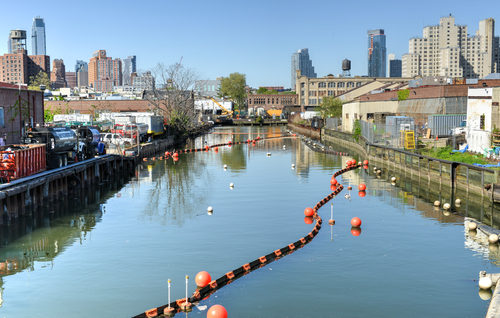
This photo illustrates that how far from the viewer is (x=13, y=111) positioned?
154 feet

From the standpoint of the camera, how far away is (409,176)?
44.2 meters

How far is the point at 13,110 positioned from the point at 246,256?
34.7 metres

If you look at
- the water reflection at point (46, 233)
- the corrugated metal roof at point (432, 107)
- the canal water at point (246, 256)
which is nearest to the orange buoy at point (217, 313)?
the canal water at point (246, 256)

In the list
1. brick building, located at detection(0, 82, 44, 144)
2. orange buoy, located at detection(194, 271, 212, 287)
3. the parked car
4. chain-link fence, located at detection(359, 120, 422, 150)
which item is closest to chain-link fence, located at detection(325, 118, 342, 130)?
chain-link fence, located at detection(359, 120, 422, 150)

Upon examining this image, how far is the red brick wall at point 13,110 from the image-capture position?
4519 cm

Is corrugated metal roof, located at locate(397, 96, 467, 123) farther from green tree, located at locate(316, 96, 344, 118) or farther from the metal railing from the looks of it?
green tree, located at locate(316, 96, 344, 118)

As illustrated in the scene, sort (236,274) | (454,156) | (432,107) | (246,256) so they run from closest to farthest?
(236,274)
(246,256)
(454,156)
(432,107)

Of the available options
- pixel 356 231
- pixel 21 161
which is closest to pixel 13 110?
pixel 21 161

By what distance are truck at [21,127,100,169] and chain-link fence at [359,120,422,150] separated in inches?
1162

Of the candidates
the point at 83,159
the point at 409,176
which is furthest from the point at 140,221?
the point at 409,176

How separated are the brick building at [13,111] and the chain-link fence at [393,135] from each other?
119 feet

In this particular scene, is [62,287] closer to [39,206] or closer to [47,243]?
[47,243]

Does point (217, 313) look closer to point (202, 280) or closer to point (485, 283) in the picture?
point (202, 280)

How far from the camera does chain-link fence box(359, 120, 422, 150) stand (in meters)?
48.8
